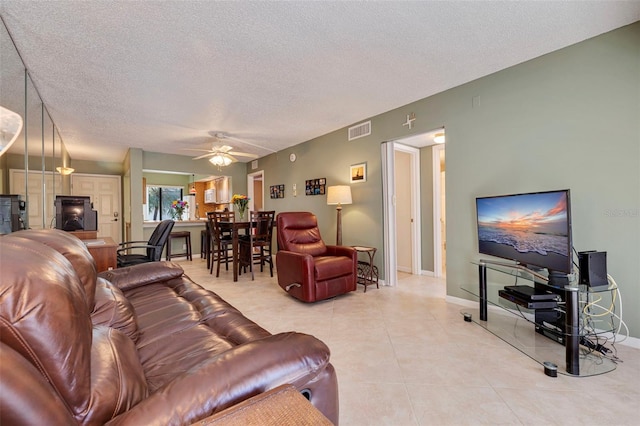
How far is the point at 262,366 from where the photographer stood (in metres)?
0.82

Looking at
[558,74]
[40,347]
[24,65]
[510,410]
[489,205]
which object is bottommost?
[510,410]

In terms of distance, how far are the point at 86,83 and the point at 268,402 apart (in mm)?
3626

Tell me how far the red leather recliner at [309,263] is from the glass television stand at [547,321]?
1365 millimetres

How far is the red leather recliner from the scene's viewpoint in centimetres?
315

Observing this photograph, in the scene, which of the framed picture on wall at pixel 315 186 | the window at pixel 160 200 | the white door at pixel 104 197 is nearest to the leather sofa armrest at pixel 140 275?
the framed picture on wall at pixel 315 186

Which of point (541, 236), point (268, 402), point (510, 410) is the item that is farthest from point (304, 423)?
point (541, 236)

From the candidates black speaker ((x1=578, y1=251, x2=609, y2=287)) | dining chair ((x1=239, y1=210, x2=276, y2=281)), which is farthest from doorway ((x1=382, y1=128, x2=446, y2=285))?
black speaker ((x1=578, y1=251, x2=609, y2=287))

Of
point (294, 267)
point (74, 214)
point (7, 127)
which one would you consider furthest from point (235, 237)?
point (7, 127)

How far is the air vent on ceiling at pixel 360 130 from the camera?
4.15 metres

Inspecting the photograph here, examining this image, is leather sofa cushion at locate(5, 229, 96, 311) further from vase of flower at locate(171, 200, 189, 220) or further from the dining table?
vase of flower at locate(171, 200, 189, 220)

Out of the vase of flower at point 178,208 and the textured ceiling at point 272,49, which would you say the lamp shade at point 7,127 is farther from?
the vase of flower at point 178,208

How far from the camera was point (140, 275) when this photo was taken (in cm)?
216

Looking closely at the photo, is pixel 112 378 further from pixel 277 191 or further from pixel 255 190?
pixel 255 190

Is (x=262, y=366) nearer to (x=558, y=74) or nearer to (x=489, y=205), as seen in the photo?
(x=489, y=205)
